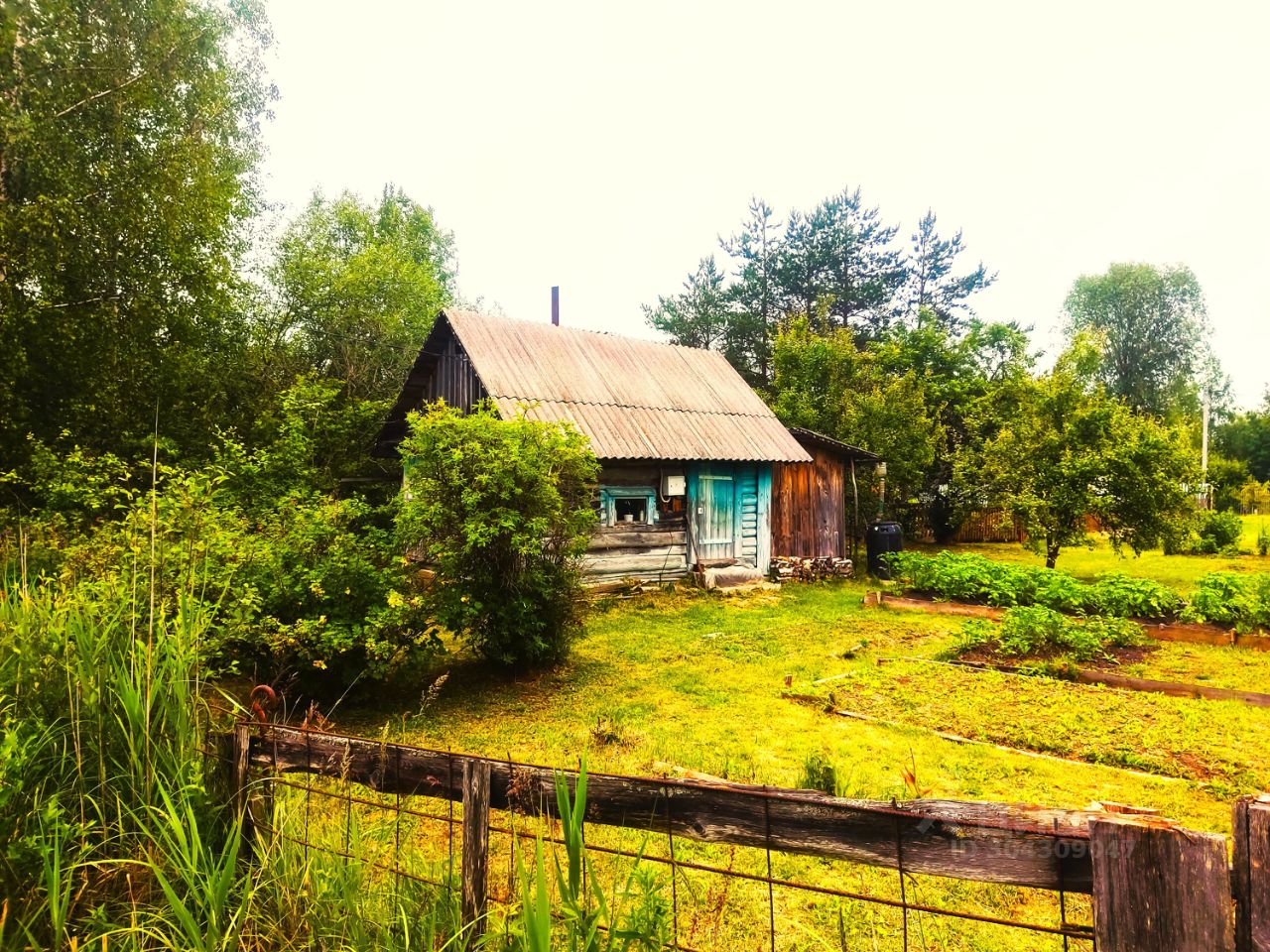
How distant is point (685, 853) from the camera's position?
3707 mm

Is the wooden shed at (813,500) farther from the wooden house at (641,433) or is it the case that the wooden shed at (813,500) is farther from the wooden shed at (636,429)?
the wooden shed at (636,429)

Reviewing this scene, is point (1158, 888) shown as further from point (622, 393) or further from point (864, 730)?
point (622, 393)

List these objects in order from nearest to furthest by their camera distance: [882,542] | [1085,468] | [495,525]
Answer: [495,525]
[1085,468]
[882,542]

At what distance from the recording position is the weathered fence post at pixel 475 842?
228cm

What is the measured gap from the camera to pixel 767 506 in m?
14.8

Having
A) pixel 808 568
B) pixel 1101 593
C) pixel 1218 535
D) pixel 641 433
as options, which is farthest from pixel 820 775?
pixel 1218 535

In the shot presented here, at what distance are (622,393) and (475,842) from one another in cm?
1250

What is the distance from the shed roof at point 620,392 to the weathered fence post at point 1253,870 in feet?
34.7

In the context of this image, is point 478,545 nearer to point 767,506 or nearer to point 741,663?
point 741,663

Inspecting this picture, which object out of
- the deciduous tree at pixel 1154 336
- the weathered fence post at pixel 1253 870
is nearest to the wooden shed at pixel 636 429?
the weathered fence post at pixel 1253 870

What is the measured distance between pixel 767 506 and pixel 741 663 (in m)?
7.26

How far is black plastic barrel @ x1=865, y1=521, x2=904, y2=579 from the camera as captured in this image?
15008 mm

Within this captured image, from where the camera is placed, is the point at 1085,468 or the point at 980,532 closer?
the point at 1085,468

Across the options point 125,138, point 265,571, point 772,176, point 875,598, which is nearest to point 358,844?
point 265,571
